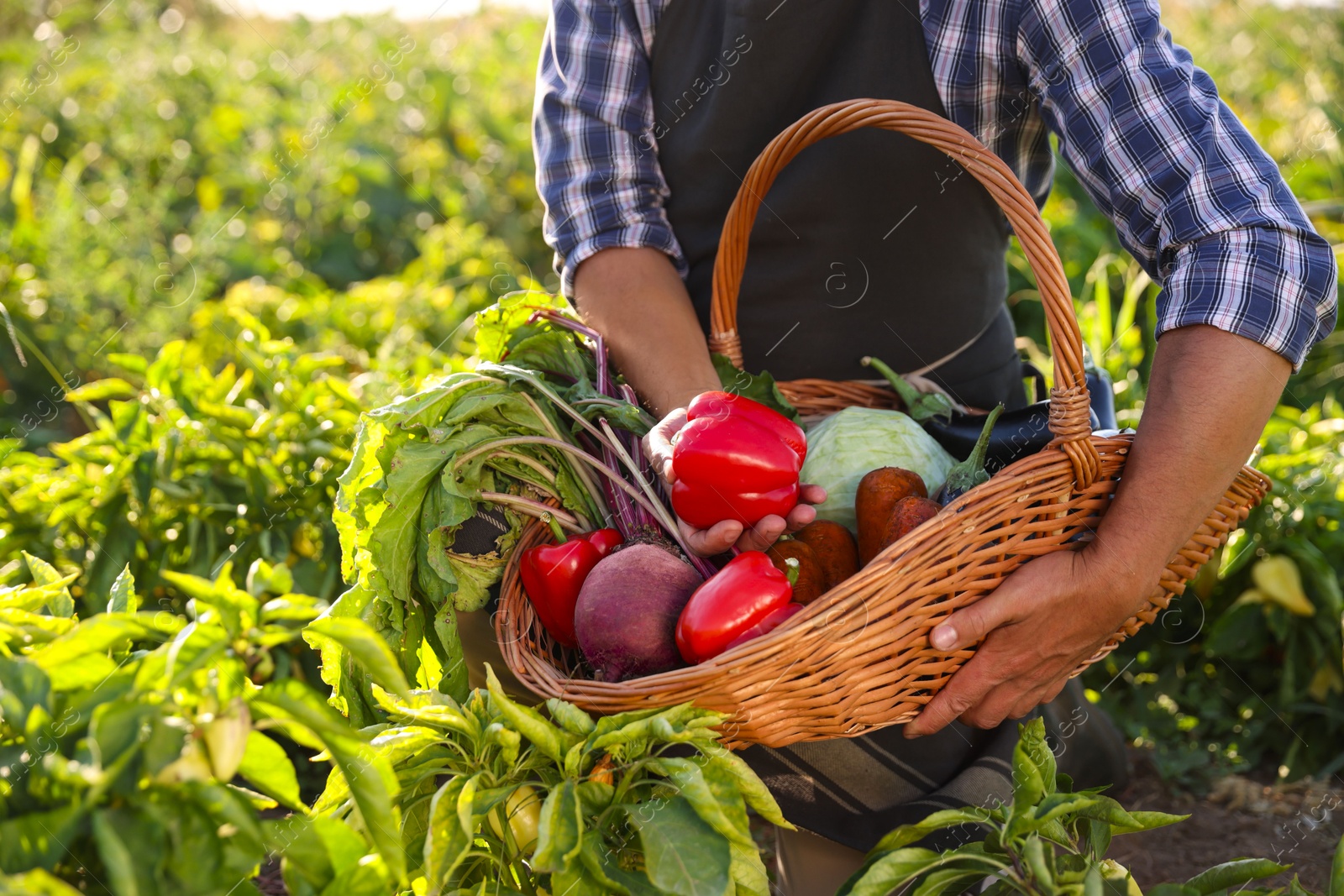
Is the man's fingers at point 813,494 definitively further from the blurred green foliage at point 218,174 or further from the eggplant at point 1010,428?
the blurred green foliage at point 218,174

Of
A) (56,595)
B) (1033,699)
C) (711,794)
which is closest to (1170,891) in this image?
(1033,699)

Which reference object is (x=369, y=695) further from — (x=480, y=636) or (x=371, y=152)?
(x=371, y=152)

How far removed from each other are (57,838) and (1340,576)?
2600 mm

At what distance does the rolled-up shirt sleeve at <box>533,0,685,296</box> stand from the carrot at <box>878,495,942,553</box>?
0.80 metres

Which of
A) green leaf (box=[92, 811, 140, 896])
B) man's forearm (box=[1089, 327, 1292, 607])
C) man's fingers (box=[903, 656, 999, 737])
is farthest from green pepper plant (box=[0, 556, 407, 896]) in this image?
man's forearm (box=[1089, 327, 1292, 607])

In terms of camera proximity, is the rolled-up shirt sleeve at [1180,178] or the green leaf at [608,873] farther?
the rolled-up shirt sleeve at [1180,178]

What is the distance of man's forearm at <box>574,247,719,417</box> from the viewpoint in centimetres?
168

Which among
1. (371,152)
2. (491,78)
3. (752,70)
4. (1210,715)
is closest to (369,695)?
(752,70)

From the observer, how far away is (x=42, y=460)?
2279 mm

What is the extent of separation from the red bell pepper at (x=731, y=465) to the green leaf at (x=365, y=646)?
0.55 metres

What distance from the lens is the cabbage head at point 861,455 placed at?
5.17 feet

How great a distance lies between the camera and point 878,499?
56.6 inches

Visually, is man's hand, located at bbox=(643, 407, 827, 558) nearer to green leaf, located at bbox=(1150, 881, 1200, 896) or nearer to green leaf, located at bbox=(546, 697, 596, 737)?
green leaf, located at bbox=(546, 697, 596, 737)

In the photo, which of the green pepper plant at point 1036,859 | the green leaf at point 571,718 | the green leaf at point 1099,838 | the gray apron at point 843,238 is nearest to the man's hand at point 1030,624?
the green pepper plant at point 1036,859
